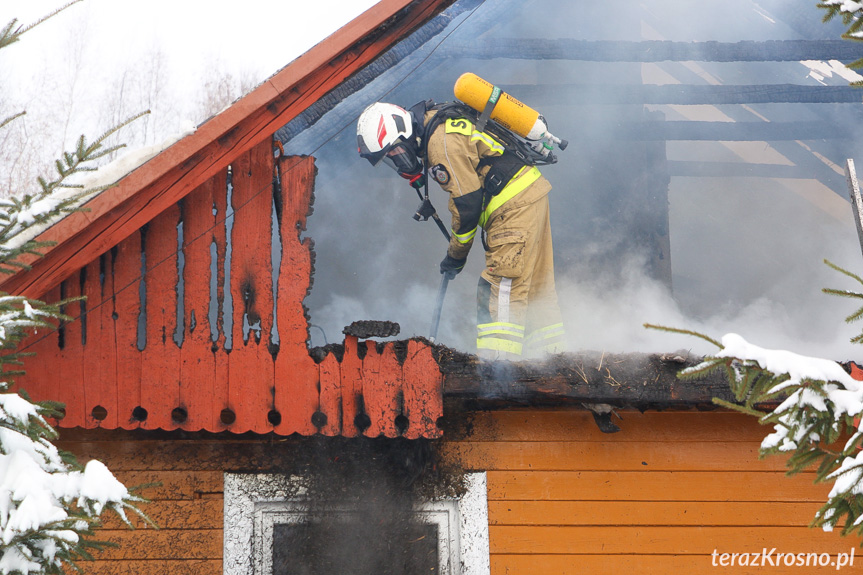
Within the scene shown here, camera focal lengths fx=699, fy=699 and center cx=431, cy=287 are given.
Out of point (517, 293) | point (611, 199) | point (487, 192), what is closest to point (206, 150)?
point (487, 192)

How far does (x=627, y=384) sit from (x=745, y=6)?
5595 mm

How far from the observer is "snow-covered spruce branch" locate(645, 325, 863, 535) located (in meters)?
2.48

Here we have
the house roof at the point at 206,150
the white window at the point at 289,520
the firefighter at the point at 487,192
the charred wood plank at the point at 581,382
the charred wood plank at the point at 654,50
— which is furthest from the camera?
the charred wood plank at the point at 654,50

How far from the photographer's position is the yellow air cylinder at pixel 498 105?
504cm

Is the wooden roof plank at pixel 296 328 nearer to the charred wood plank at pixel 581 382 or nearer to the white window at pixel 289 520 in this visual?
the white window at pixel 289 520

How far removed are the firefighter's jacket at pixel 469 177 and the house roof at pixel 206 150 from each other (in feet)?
2.71

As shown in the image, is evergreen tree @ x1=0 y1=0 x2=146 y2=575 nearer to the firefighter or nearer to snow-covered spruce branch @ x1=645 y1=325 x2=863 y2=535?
snow-covered spruce branch @ x1=645 y1=325 x2=863 y2=535

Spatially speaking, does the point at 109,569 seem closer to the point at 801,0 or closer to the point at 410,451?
the point at 410,451

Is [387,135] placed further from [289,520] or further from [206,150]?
[289,520]

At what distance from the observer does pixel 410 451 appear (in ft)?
14.5

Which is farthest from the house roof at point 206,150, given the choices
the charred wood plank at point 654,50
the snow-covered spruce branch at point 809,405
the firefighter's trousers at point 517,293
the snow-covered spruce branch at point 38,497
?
the snow-covered spruce branch at point 809,405

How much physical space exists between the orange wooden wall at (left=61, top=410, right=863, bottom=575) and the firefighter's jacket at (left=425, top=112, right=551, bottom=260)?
1500 millimetres

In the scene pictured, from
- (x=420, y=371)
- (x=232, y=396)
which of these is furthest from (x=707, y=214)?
(x=232, y=396)

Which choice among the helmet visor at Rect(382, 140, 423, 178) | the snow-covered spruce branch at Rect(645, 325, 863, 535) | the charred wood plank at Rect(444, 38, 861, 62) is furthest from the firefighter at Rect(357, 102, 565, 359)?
the snow-covered spruce branch at Rect(645, 325, 863, 535)
